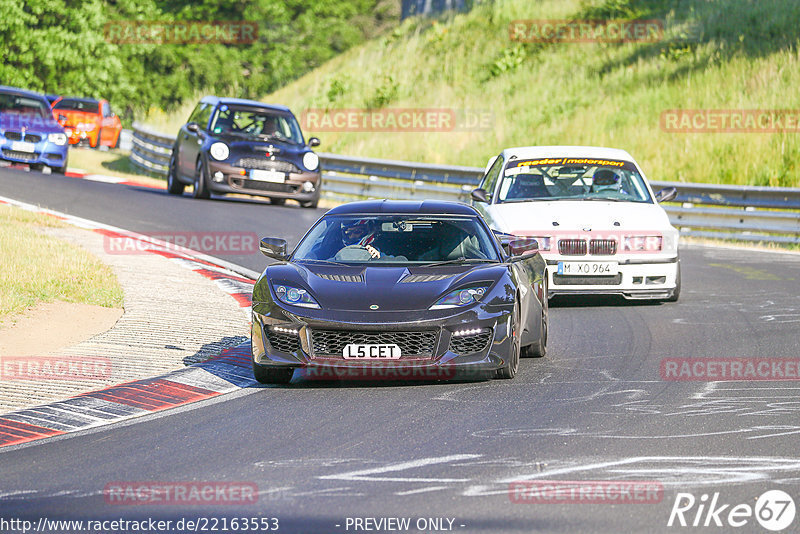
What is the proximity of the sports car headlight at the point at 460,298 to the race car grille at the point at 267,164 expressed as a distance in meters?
14.2

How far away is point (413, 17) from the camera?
4716 centimetres

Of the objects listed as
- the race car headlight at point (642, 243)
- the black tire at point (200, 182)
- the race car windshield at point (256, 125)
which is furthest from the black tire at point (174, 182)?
the race car headlight at point (642, 243)

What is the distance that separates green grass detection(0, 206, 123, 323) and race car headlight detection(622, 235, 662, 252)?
4851 millimetres

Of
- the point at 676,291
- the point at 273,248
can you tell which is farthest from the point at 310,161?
the point at 273,248

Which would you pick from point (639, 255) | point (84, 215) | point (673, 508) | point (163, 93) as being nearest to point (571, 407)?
point (673, 508)

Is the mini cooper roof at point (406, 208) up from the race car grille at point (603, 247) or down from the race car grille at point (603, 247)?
up

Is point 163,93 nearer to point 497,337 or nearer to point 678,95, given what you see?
point 678,95

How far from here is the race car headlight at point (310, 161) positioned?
23450mm

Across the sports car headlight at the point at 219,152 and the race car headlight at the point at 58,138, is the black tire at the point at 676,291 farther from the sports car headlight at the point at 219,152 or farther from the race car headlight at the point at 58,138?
the race car headlight at the point at 58,138

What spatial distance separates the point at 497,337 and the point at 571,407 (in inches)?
32.6

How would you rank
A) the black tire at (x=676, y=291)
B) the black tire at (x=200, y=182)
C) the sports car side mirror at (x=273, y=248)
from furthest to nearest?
the black tire at (x=200, y=182) < the black tire at (x=676, y=291) < the sports car side mirror at (x=273, y=248)

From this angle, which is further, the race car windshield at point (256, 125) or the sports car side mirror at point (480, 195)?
the race car windshield at point (256, 125)

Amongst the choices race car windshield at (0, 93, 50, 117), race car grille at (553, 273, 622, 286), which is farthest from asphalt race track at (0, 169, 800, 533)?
race car windshield at (0, 93, 50, 117)

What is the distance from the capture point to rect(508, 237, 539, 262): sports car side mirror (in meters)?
9.98
